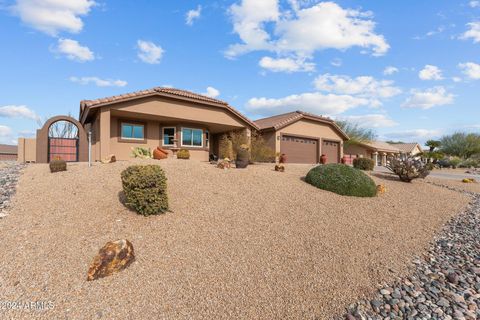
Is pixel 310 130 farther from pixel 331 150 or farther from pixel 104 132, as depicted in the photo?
pixel 104 132

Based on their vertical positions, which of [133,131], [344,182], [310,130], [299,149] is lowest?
[344,182]

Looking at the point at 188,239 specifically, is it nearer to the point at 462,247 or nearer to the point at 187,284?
the point at 187,284

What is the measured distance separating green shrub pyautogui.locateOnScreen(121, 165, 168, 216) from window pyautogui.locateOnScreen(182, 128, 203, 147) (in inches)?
444

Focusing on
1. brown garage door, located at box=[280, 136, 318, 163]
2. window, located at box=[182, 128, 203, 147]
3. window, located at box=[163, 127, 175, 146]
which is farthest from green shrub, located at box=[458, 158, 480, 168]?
window, located at box=[163, 127, 175, 146]

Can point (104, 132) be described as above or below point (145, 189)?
above

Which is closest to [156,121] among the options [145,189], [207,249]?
[145,189]

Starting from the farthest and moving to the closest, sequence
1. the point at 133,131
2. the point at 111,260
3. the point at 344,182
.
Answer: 1. the point at 133,131
2. the point at 344,182
3. the point at 111,260

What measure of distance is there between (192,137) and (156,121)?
261 centimetres

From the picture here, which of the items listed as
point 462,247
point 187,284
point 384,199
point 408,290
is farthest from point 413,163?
point 187,284

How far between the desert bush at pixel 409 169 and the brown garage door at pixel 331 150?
1124 cm

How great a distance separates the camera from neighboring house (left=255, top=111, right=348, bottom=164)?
20422 millimetres

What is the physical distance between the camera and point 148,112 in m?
14.5

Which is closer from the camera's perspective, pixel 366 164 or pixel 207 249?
pixel 207 249

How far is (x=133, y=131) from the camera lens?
1591 cm
